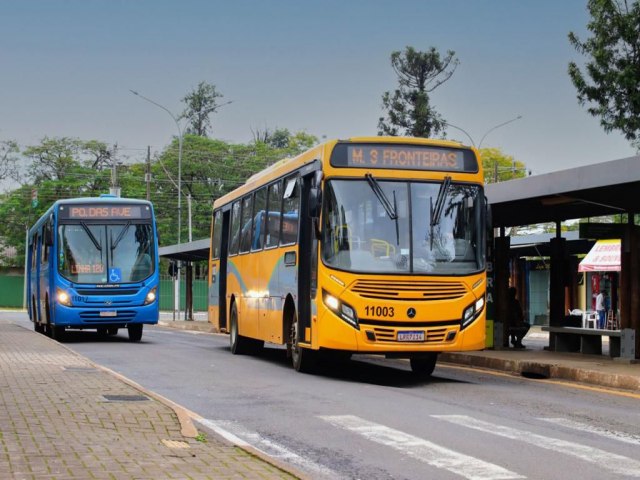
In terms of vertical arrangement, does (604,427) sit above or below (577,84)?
below

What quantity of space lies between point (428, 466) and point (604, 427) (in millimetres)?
3112

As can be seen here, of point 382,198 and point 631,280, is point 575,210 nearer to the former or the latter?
point 631,280

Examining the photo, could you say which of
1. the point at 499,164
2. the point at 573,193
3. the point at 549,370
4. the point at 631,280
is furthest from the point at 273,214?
the point at 499,164

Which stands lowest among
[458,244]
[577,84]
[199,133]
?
[458,244]

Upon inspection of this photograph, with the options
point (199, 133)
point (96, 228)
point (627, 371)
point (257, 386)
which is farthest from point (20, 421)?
point (199, 133)

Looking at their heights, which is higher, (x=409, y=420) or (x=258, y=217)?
(x=258, y=217)

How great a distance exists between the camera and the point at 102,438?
8.94 metres

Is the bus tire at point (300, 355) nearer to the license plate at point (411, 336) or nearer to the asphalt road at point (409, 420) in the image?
the asphalt road at point (409, 420)

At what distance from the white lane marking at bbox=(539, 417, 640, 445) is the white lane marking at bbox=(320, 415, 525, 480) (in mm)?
1822

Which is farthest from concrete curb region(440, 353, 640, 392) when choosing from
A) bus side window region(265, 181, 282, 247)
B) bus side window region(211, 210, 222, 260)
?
bus side window region(211, 210, 222, 260)

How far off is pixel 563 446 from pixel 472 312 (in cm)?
606

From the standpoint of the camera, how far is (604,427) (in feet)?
35.4

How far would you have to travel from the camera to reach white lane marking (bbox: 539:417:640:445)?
989cm

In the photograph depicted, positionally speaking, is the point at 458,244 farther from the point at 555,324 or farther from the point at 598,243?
the point at 598,243
